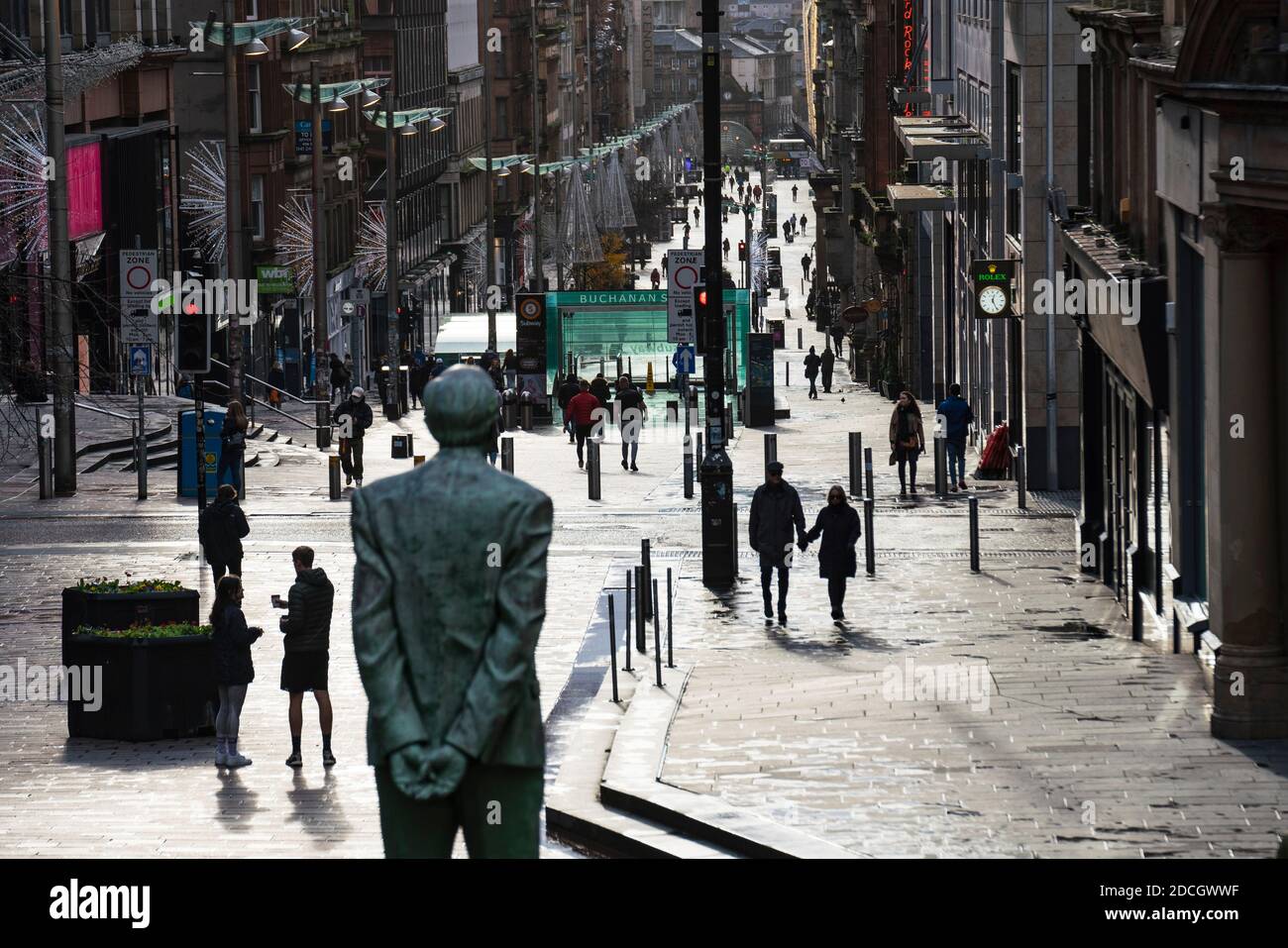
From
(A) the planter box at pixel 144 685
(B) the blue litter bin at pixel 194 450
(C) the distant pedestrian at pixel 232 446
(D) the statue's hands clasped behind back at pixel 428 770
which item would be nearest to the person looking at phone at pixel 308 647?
(A) the planter box at pixel 144 685

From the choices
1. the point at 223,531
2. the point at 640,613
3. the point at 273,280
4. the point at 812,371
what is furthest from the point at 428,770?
the point at 812,371

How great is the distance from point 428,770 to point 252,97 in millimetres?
64557

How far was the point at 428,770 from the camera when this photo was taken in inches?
296

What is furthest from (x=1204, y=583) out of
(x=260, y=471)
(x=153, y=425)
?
(x=153, y=425)

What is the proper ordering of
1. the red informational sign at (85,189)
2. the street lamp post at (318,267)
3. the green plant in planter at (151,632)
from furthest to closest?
the street lamp post at (318,267) → the red informational sign at (85,189) → the green plant in planter at (151,632)

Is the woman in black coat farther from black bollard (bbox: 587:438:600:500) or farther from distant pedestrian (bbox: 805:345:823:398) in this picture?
distant pedestrian (bbox: 805:345:823:398)

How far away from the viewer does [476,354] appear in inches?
2527

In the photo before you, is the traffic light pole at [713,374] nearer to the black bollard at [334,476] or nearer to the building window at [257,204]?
the black bollard at [334,476]

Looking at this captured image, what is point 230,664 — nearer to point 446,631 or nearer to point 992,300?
point 446,631

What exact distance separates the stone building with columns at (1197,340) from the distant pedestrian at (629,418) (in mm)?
15770

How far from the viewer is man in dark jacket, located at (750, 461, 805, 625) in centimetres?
2366

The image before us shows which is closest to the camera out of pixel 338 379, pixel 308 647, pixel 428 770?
pixel 428 770

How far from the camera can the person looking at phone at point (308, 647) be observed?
16.9 metres

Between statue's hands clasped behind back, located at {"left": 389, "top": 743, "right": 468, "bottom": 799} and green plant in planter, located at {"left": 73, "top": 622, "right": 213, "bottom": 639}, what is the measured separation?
33.9 feet
